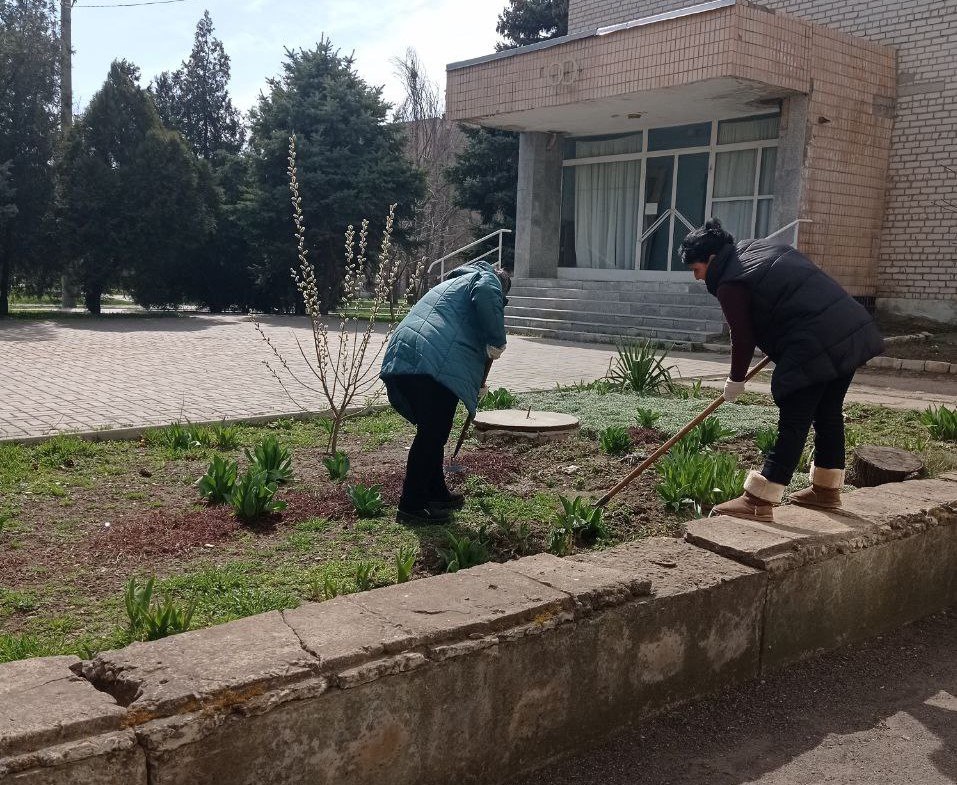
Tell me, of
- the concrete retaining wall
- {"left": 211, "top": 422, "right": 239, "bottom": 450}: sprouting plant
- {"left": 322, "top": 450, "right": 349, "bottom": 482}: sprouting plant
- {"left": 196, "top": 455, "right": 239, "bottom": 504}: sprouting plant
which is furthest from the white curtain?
the concrete retaining wall

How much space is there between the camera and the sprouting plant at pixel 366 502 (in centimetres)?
449

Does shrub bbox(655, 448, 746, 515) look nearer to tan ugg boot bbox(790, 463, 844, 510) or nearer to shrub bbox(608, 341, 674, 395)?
tan ugg boot bbox(790, 463, 844, 510)

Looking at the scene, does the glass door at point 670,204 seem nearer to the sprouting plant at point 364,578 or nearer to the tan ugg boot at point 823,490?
the tan ugg boot at point 823,490

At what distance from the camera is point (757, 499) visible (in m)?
3.99

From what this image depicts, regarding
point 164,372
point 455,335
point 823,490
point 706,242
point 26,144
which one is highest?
point 26,144

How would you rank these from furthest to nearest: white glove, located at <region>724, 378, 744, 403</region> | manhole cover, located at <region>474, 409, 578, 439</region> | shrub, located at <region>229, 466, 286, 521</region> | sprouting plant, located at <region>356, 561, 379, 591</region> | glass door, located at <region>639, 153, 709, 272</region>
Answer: glass door, located at <region>639, 153, 709, 272</region>
manhole cover, located at <region>474, 409, 578, 439</region>
shrub, located at <region>229, 466, 286, 521</region>
white glove, located at <region>724, 378, 744, 403</region>
sprouting plant, located at <region>356, 561, 379, 591</region>

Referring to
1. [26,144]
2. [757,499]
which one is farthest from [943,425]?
[26,144]

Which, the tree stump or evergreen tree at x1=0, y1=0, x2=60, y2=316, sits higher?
evergreen tree at x1=0, y1=0, x2=60, y2=316

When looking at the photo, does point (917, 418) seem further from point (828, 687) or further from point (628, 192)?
point (628, 192)

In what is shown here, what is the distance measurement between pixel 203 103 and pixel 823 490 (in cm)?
3101

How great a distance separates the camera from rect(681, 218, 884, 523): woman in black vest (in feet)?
12.6

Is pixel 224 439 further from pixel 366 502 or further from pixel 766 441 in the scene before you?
pixel 766 441

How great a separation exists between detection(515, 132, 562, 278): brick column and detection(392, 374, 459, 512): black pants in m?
15.4

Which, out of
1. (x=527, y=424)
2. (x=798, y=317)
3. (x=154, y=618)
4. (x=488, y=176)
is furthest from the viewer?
(x=488, y=176)
